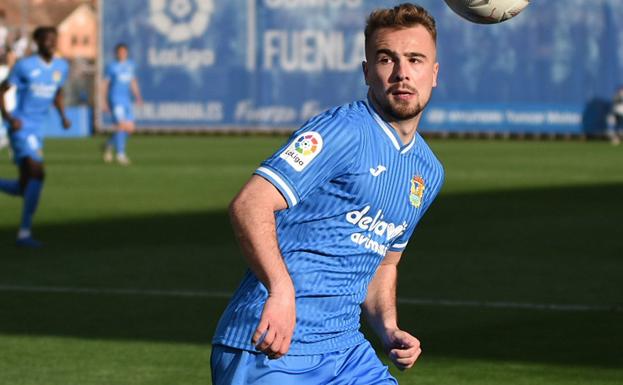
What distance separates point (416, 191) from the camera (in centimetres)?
531

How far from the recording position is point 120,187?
2358 centimetres

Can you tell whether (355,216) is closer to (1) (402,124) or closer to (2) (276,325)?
(1) (402,124)

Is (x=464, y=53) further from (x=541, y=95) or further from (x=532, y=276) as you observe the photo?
(x=532, y=276)

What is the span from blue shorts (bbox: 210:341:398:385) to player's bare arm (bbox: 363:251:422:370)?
0.14 meters

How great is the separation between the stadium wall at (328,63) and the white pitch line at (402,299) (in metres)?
30.2

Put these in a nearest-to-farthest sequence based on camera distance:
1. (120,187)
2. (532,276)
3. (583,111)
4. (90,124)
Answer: (532,276) < (120,187) < (583,111) < (90,124)

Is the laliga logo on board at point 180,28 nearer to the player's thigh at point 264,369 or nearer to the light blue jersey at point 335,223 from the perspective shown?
the light blue jersey at point 335,223

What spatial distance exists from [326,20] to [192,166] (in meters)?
16.2

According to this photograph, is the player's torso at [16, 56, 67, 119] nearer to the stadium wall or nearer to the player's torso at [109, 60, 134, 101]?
the player's torso at [109, 60, 134, 101]

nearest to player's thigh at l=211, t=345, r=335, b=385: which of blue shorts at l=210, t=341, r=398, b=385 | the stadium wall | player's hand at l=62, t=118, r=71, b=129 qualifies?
blue shorts at l=210, t=341, r=398, b=385

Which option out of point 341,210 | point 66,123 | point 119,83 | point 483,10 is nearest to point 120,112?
point 119,83

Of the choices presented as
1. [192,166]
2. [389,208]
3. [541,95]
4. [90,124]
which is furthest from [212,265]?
[90,124]

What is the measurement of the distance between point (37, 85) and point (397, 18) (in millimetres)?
12110

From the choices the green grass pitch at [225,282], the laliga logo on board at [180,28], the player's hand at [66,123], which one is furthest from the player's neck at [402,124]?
the laliga logo on board at [180,28]
